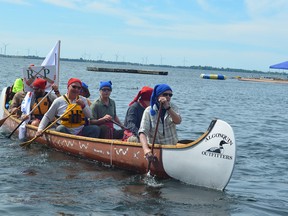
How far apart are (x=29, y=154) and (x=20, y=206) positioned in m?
4.08

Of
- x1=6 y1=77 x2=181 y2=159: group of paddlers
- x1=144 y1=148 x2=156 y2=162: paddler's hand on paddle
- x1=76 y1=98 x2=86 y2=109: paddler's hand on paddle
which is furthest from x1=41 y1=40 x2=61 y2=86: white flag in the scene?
x1=144 y1=148 x2=156 y2=162: paddler's hand on paddle

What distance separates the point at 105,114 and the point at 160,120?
8.58 feet

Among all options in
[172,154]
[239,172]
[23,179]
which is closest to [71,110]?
[23,179]

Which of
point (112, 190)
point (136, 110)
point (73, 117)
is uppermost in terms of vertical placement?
point (136, 110)

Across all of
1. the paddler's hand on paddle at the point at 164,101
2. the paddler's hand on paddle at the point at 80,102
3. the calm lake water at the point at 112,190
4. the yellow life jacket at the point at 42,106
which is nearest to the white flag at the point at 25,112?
the yellow life jacket at the point at 42,106

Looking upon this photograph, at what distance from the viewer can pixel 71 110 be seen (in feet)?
33.2

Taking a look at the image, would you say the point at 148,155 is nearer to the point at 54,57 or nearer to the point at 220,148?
the point at 220,148

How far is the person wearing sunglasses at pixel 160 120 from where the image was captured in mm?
7867

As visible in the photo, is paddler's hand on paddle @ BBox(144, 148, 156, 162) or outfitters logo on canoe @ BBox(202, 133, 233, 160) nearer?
outfitters logo on canoe @ BBox(202, 133, 233, 160)

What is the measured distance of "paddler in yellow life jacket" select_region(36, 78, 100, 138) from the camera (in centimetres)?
1004

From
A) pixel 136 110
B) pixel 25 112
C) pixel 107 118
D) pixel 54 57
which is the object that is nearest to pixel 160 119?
pixel 136 110

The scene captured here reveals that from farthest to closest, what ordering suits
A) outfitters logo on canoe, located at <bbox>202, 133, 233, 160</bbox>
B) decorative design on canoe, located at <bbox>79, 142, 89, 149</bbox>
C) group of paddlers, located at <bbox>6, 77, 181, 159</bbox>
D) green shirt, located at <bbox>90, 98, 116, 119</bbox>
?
green shirt, located at <bbox>90, 98, 116, 119</bbox>
decorative design on canoe, located at <bbox>79, 142, 89, 149</bbox>
group of paddlers, located at <bbox>6, 77, 181, 159</bbox>
outfitters logo on canoe, located at <bbox>202, 133, 233, 160</bbox>

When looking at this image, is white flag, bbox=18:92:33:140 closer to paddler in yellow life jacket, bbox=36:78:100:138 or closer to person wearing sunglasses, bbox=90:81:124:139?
paddler in yellow life jacket, bbox=36:78:100:138

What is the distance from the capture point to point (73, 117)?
1030 cm
